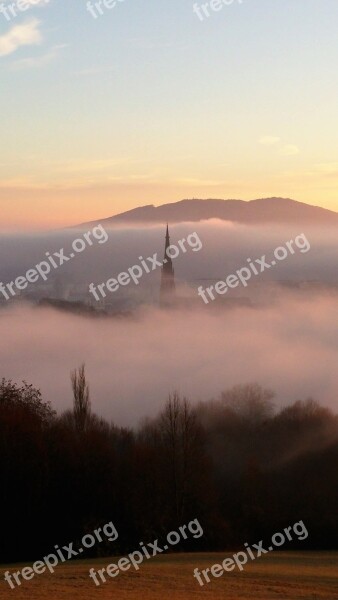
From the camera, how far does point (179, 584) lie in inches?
947

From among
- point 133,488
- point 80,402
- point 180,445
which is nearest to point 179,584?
point 133,488

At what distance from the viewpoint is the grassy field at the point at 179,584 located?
2208 centimetres

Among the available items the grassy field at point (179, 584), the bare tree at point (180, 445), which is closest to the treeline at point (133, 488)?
the bare tree at point (180, 445)

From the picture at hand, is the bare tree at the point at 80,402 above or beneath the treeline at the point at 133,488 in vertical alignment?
above

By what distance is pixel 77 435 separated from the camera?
46562 millimetres

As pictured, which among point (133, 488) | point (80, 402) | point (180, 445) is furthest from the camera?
point (80, 402)

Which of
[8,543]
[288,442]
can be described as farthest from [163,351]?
[8,543]

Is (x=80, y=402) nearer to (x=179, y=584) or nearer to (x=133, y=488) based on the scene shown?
(x=133, y=488)

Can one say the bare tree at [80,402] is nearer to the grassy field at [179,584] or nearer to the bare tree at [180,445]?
the bare tree at [180,445]

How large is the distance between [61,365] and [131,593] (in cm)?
13662

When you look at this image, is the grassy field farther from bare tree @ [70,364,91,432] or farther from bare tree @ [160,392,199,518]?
bare tree @ [70,364,91,432]

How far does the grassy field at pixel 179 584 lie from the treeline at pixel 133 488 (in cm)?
760

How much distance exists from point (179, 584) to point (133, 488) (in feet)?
54.5

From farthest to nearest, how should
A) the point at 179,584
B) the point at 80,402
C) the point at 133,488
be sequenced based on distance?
the point at 80,402
the point at 133,488
the point at 179,584
